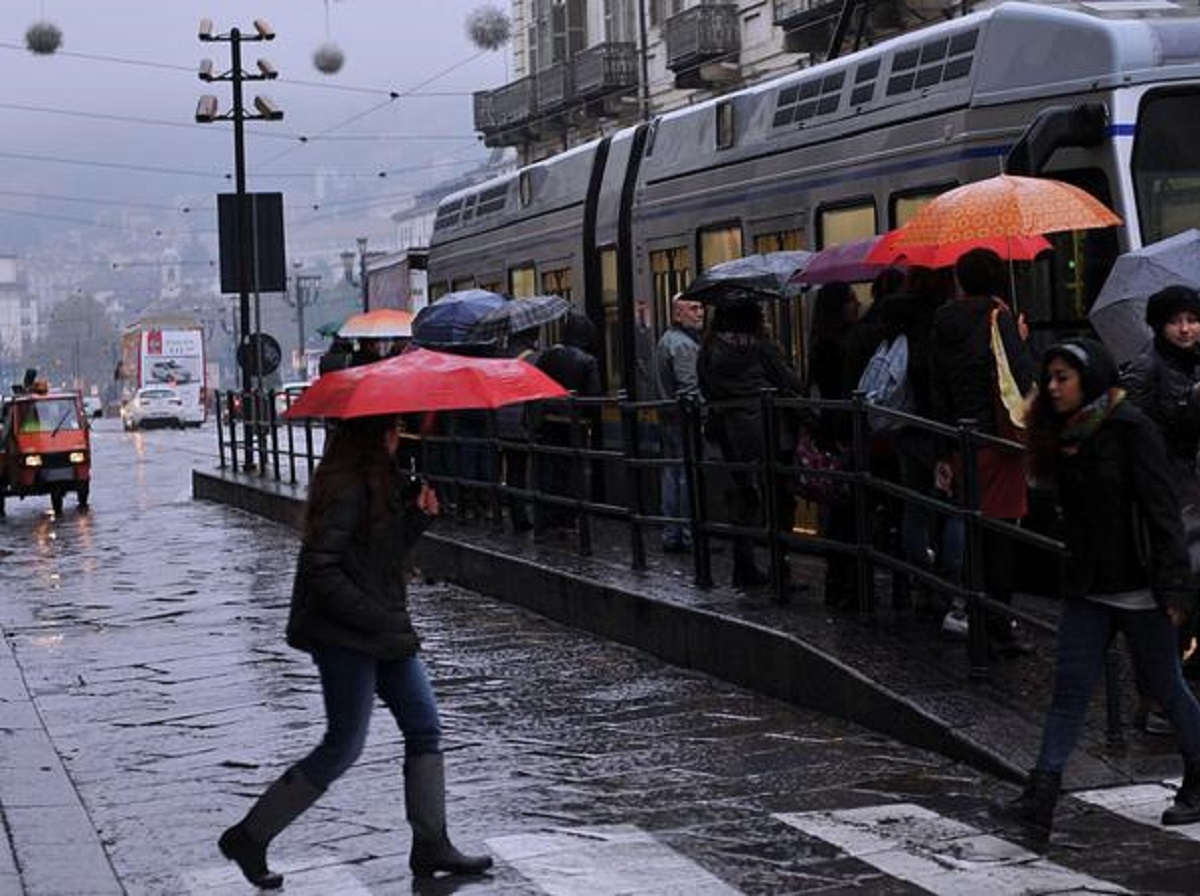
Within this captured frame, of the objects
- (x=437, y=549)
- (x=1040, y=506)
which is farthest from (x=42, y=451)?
(x=1040, y=506)

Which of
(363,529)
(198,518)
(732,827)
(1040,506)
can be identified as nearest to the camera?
(363,529)

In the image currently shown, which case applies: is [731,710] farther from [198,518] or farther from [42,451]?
[42,451]

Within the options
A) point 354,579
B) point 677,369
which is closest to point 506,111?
point 677,369

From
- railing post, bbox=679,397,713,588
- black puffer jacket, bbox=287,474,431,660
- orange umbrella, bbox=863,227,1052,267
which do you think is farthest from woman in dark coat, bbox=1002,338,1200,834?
railing post, bbox=679,397,713,588

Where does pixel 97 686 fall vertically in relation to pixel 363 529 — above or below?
below

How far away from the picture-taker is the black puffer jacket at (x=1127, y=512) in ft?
25.2

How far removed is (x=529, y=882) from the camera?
25.3 feet

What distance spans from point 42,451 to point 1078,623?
2385cm

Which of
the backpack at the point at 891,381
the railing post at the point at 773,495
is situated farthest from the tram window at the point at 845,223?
the backpack at the point at 891,381

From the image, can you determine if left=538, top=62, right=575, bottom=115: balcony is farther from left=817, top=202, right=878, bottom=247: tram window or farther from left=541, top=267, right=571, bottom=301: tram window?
left=817, top=202, right=878, bottom=247: tram window

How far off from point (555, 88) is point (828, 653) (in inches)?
1492

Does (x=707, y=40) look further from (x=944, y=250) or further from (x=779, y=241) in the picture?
(x=944, y=250)

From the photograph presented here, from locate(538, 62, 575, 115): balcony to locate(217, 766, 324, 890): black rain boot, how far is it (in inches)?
1542

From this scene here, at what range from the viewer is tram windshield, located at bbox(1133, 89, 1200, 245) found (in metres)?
12.5
